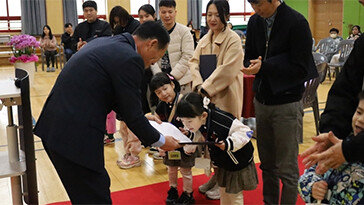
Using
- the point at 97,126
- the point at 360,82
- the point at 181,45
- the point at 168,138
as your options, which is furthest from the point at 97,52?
the point at 181,45

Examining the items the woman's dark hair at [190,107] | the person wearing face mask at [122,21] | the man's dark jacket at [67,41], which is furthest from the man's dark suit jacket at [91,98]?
the man's dark jacket at [67,41]

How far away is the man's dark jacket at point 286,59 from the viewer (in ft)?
7.24

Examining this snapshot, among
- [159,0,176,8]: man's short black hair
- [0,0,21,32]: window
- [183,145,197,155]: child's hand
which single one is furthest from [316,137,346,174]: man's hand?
[0,0,21,32]: window

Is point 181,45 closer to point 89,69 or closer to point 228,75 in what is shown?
point 228,75

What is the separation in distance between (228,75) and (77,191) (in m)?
1.45

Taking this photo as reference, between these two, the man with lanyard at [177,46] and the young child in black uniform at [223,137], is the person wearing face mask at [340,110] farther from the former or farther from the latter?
the man with lanyard at [177,46]

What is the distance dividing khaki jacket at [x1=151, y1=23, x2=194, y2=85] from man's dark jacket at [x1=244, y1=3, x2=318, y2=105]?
4.50 feet

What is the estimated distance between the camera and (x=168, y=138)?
6.81 feet

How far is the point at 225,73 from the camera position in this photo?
288 cm

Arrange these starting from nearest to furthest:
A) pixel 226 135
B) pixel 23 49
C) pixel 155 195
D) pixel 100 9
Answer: pixel 226 135, pixel 155 195, pixel 23 49, pixel 100 9

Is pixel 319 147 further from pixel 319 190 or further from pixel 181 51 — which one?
pixel 181 51

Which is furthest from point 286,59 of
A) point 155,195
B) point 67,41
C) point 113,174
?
point 67,41

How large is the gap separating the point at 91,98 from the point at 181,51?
6.79ft

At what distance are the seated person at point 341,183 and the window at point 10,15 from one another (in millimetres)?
14410
